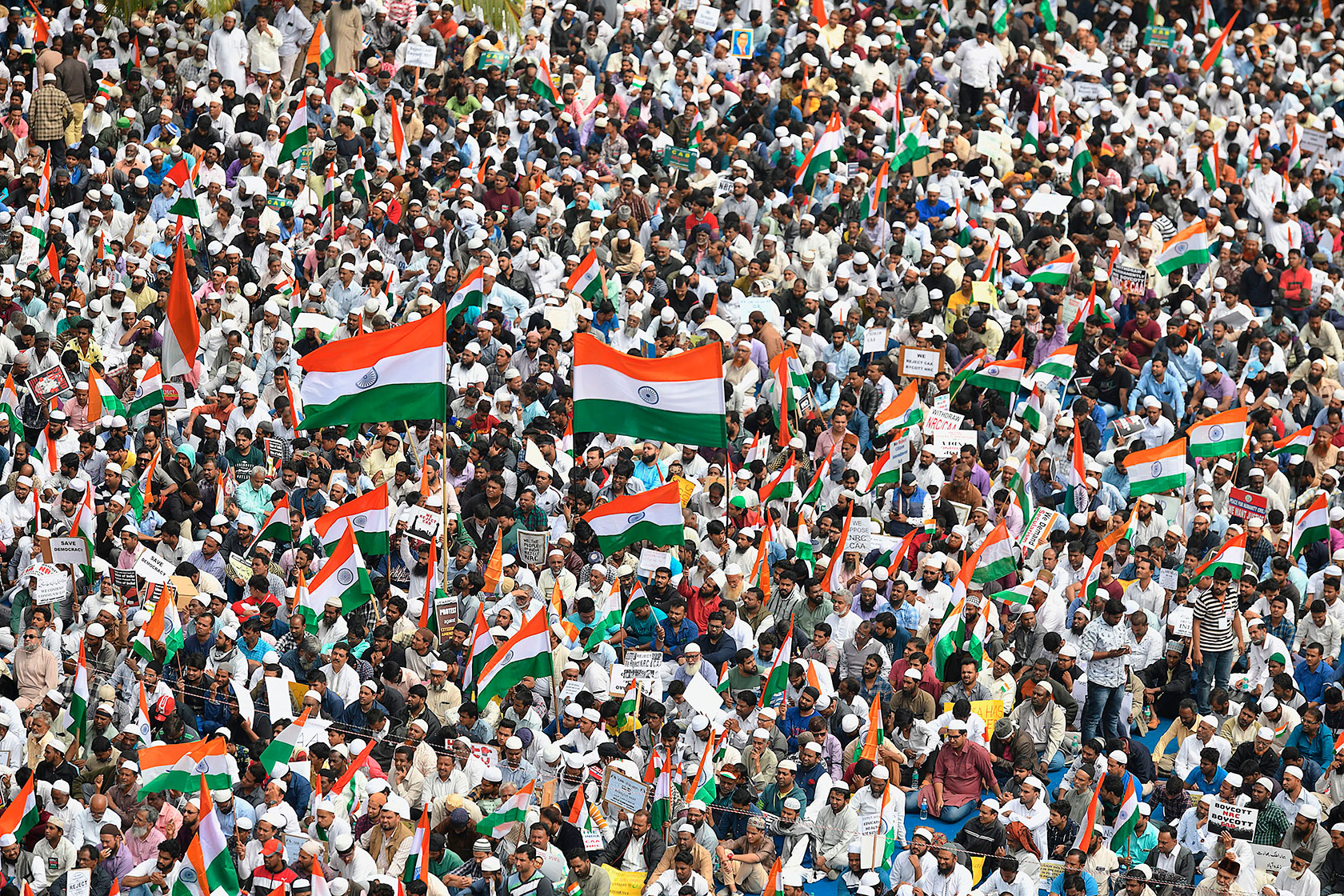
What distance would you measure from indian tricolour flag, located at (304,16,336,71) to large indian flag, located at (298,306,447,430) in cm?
943

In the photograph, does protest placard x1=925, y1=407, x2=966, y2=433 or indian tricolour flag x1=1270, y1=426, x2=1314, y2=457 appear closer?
protest placard x1=925, y1=407, x2=966, y2=433

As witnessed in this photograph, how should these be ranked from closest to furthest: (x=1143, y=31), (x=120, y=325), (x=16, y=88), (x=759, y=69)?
(x=120, y=325), (x=16, y=88), (x=759, y=69), (x=1143, y=31)

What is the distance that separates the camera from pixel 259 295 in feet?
80.8

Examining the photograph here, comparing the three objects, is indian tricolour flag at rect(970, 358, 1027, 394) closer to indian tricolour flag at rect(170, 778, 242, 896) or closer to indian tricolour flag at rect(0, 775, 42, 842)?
indian tricolour flag at rect(170, 778, 242, 896)

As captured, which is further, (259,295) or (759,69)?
(759,69)

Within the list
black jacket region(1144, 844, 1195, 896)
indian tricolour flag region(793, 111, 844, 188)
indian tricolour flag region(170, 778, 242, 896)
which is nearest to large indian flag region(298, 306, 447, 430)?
indian tricolour flag region(170, 778, 242, 896)

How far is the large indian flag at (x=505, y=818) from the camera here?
1814 cm

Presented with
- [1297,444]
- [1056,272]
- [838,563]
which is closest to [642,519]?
[838,563]

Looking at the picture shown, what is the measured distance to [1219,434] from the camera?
75.6 feet

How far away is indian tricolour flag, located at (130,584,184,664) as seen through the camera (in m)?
19.4

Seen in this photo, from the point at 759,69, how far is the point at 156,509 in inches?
433

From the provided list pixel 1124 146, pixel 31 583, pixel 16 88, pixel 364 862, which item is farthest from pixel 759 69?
pixel 364 862

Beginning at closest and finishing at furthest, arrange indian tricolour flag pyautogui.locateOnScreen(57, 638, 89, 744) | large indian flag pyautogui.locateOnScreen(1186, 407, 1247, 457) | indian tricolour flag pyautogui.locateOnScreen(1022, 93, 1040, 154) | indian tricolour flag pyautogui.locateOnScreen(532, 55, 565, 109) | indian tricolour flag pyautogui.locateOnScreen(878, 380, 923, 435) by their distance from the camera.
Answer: indian tricolour flag pyautogui.locateOnScreen(57, 638, 89, 744)
large indian flag pyautogui.locateOnScreen(1186, 407, 1247, 457)
indian tricolour flag pyautogui.locateOnScreen(878, 380, 923, 435)
indian tricolour flag pyautogui.locateOnScreen(532, 55, 565, 109)
indian tricolour flag pyautogui.locateOnScreen(1022, 93, 1040, 154)

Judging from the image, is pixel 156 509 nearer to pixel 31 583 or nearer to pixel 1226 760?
pixel 31 583
